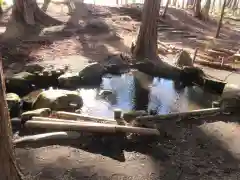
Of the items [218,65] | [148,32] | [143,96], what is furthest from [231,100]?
[148,32]

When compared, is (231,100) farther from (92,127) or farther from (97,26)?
(97,26)

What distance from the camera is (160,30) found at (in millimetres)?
21000

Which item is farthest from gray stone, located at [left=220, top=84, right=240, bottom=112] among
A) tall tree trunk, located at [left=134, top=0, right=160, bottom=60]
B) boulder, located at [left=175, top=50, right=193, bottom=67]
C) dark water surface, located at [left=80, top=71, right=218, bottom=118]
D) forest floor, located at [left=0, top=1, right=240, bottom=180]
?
tall tree trunk, located at [left=134, top=0, right=160, bottom=60]

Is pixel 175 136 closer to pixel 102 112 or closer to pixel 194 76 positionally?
pixel 102 112

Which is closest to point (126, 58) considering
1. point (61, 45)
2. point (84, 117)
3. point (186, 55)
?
point (186, 55)

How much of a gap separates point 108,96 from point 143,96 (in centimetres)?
122

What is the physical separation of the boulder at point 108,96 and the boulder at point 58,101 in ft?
3.86

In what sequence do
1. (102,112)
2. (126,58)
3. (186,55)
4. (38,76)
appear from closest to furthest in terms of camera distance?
(102,112) < (38,76) < (186,55) < (126,58)

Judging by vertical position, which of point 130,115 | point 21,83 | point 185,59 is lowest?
point 130,115

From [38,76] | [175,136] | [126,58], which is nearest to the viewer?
[175,136]

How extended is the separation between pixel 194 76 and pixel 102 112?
4.50 meters

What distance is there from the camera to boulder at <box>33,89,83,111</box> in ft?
27.9

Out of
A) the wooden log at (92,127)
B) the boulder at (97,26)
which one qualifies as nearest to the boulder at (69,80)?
the wooden log at (92,127)

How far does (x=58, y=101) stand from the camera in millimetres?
8602
